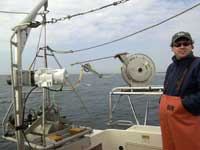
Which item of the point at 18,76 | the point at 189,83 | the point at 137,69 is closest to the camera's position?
the point at 189,83

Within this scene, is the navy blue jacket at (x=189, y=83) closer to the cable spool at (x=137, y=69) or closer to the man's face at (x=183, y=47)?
the man's face at (x=183, y=47)

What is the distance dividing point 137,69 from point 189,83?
221 cm

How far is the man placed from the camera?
2.55 m

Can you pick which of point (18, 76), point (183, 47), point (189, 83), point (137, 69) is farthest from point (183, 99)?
point (137, 69)

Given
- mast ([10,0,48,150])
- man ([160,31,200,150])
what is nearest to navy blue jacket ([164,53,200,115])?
man ([160,31,200,150])

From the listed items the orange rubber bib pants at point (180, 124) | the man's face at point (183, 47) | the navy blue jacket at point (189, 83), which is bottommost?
the orange rubber bib pants at point (180, 124)

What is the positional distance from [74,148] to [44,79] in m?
0.95

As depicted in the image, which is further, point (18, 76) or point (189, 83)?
point (18, 76)

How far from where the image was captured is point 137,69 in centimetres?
476

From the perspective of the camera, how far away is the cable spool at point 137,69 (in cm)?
473

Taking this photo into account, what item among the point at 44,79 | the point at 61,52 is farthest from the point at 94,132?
the point at 44,79

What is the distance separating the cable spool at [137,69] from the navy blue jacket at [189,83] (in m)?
1.99

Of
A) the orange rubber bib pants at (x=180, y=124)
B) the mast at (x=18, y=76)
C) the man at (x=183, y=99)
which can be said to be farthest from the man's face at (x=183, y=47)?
the mast at (x=18, y=76)

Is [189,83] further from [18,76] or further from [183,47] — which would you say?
[18,76]
